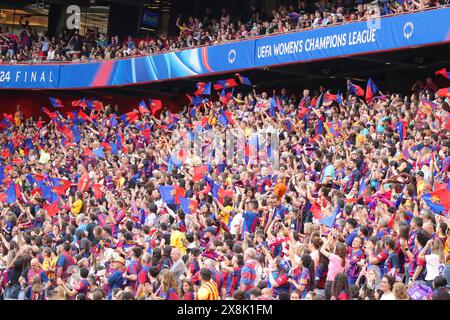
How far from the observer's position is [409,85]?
862 inches

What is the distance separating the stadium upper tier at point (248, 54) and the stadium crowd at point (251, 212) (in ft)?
4.47

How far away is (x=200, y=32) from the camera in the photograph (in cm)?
2642

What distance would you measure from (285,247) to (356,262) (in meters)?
1.27

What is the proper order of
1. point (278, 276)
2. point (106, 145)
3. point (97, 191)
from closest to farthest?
1. point (278, 276)
2. point (97, 191)
3. point (106, 145)

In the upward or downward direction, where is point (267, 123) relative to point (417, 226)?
upward

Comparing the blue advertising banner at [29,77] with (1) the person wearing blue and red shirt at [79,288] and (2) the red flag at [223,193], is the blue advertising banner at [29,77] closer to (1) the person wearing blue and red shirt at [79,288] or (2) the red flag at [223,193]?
(2) the red flag at [223,193]

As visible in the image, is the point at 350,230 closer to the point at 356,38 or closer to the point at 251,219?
the point at 251,219

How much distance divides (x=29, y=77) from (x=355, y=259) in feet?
71.9

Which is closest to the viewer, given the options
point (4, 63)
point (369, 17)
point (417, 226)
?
point (417, 226)

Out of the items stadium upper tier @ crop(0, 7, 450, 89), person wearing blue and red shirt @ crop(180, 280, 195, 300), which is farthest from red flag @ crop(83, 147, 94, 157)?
person wearing blue and red shirt @ crop(180, 280, 195, 300)

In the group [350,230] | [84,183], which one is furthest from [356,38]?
[350,230]
